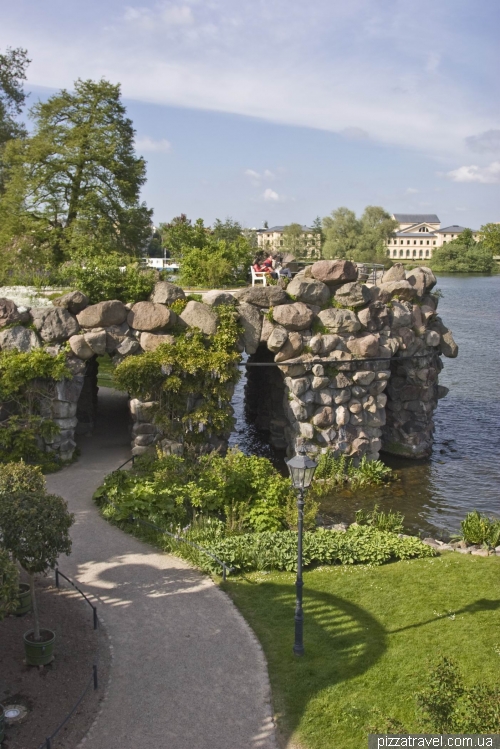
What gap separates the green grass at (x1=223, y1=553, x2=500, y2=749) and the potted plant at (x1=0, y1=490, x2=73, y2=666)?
3652 mm

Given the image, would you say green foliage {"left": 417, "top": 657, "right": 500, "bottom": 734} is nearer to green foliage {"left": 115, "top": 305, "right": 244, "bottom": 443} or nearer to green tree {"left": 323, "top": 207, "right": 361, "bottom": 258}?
green foliage {"left": 115, "top": 305, "right": 244, "bottom": 443}

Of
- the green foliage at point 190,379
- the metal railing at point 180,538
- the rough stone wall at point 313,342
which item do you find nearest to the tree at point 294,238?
the rough stone wall at point 313,342

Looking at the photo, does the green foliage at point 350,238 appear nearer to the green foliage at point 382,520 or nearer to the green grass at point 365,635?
the green foliage at point 382,520

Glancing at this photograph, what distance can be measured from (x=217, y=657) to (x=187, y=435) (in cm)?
936

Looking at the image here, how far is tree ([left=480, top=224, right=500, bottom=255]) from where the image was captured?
110438mm

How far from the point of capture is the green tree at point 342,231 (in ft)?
230

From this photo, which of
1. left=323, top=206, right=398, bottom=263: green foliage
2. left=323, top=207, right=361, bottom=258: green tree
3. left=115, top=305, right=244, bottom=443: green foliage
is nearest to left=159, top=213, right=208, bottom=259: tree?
left=115, top=305, right=244, bottom=443: green foliage

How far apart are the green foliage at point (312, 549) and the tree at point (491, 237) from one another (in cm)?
Answer: 10101

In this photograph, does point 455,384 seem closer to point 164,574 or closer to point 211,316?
point 211,316

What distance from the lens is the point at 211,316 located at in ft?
66.0

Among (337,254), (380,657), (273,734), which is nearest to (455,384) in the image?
(380,657)

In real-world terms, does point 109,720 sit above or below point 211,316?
below

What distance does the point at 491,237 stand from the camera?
369ft

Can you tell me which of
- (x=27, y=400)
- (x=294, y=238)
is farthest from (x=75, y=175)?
(x=294, y=238)
